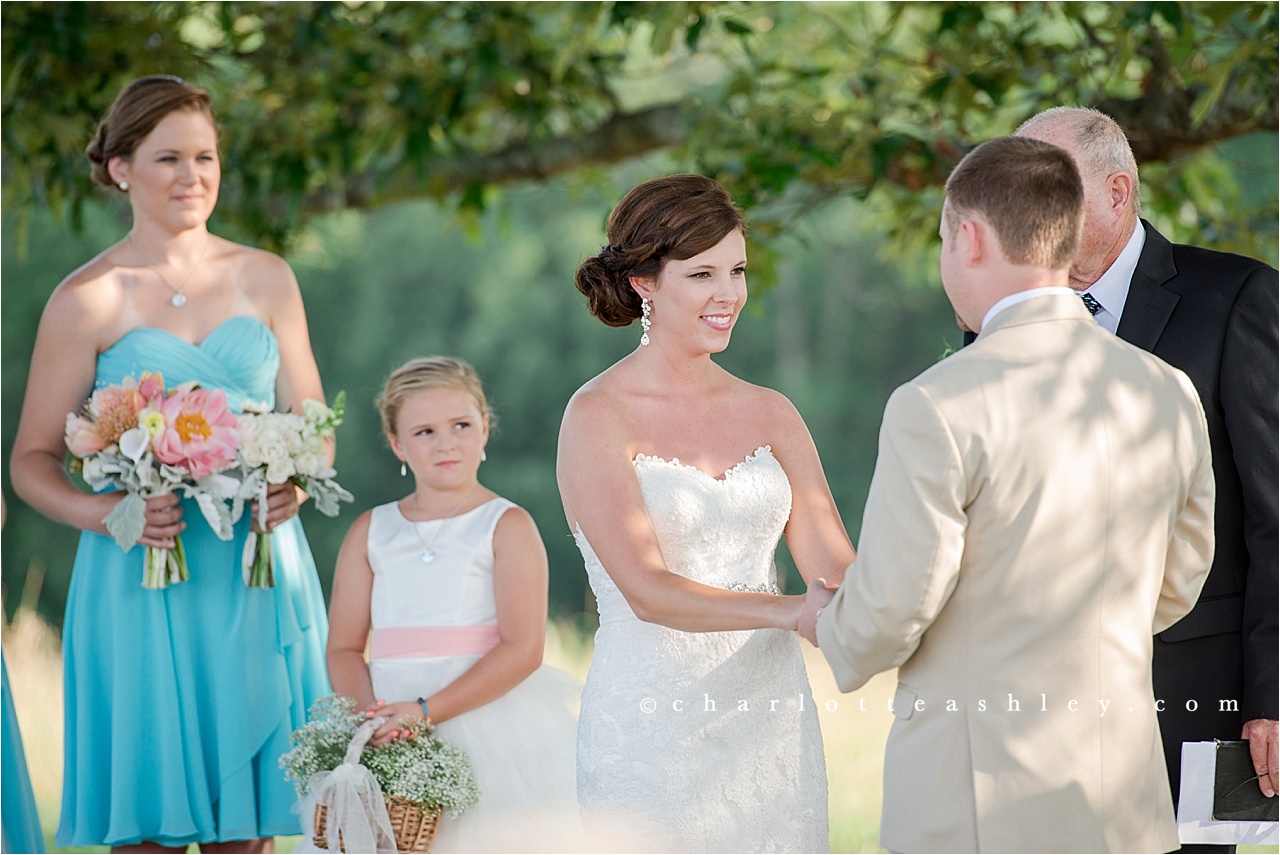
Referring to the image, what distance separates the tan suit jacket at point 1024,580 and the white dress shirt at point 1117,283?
764 millimetres

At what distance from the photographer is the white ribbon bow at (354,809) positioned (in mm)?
3721

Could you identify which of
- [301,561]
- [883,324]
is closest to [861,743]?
[301,561]

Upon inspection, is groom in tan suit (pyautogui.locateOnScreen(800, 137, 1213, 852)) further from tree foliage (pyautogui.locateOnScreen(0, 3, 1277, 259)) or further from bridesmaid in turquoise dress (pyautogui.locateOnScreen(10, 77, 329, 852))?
tree foliage (pyautogui.locateOnScreen(0, 3, 1277, 259))

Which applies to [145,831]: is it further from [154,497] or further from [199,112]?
[199,112]

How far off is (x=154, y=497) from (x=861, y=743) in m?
4.09

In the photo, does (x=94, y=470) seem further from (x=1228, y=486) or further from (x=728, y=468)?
(x=1228, y=486)

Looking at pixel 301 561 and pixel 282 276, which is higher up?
pixel 282 276

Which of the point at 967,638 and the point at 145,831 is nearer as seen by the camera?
the point at 967,638

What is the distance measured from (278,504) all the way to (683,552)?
157 centimetres

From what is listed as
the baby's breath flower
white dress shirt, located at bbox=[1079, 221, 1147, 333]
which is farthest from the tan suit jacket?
the baby's breath flower

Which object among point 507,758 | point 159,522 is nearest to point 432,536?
point 507,758

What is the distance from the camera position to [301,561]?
184 inches

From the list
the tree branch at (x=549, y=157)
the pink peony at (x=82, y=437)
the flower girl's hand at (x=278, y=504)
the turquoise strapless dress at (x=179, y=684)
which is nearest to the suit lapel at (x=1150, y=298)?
the flower girl's hand at (x=278, y=504)

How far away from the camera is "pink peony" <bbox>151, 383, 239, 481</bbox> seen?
4.15m
